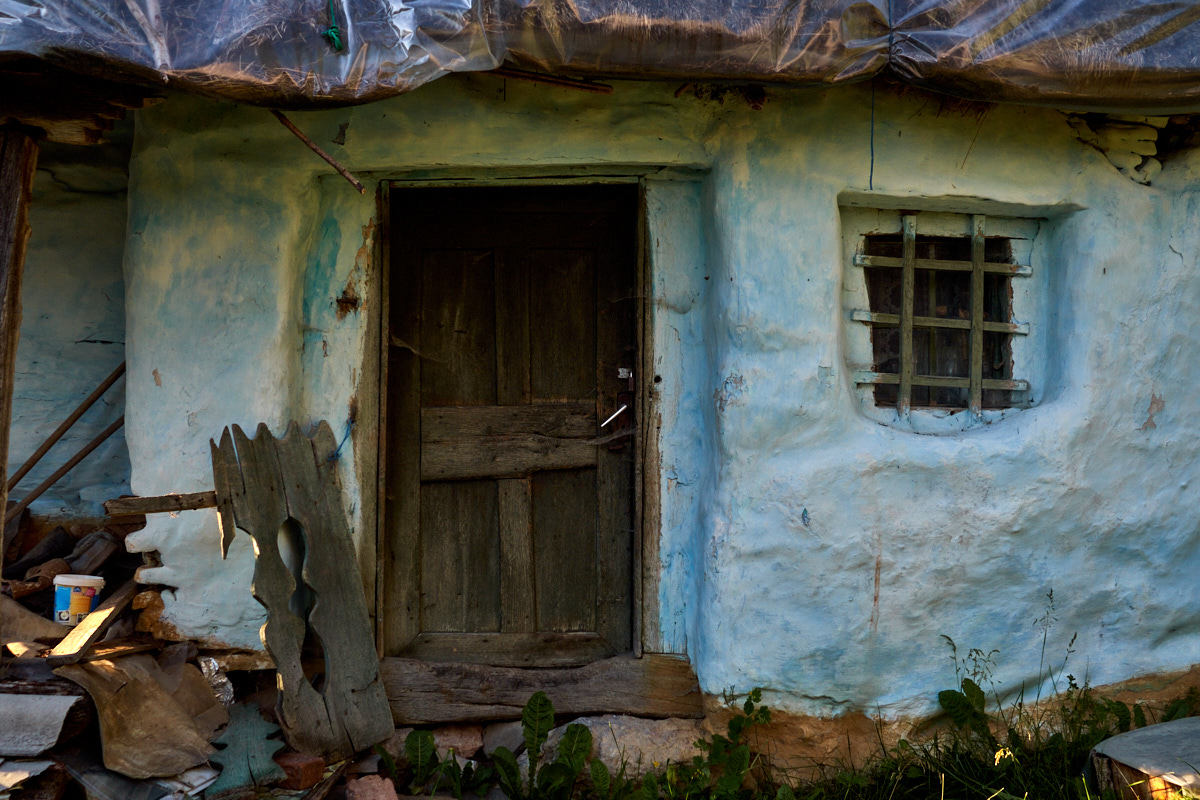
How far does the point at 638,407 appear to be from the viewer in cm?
323

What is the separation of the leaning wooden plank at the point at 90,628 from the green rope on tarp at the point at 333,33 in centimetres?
192

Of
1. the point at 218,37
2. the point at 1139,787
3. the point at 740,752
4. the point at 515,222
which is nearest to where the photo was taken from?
the point at 218,37

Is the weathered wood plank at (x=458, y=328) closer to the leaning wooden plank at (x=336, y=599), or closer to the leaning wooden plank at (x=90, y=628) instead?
the leaning wooden plank at (x=336, y=599)

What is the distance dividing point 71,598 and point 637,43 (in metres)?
2.57

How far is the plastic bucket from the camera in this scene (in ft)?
9.53

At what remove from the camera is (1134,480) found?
305cm

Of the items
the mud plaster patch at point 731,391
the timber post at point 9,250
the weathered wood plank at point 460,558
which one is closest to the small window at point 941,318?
the mud plaster patch at point 731,391

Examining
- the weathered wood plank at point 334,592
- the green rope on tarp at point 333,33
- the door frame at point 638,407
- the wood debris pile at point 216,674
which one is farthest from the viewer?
the door frame at point 638,407

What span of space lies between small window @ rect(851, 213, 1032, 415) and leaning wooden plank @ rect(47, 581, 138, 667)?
2.66 m

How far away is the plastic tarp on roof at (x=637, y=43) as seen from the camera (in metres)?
2.21

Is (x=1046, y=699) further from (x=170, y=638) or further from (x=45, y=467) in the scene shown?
(x=45, y=467)

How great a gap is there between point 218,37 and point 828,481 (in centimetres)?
224

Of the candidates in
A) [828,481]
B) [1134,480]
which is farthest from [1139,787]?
[828,481]

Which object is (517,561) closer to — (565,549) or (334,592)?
(565,549)
